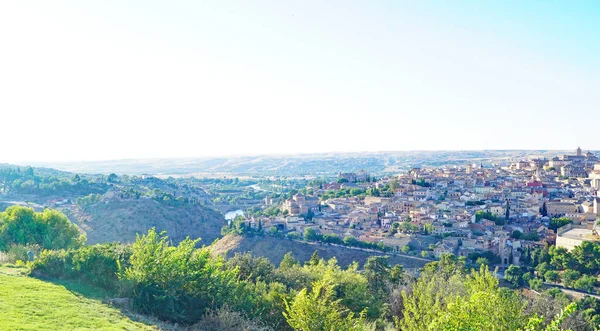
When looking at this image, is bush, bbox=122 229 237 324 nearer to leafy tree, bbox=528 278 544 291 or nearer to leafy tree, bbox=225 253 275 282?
leafy tree, bbox=225 253 275 282

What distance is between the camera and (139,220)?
189ft

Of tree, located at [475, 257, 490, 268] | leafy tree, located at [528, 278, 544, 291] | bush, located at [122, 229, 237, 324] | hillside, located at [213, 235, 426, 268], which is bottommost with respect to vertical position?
hillside, located at [213, 235, 426, 268]

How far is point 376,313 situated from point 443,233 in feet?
99.6

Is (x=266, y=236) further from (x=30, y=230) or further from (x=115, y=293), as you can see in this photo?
(x=115, y=293)

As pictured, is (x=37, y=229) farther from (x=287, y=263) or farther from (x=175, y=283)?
(x=175, y=283)

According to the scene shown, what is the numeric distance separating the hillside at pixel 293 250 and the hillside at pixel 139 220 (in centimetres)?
828

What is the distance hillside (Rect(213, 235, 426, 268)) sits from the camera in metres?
40.7

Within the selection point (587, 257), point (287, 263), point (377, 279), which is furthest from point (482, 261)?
point (287, 263)

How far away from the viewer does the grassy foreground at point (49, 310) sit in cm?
920

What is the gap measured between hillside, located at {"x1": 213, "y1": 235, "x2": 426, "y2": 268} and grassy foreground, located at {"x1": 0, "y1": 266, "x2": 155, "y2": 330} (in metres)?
28.0

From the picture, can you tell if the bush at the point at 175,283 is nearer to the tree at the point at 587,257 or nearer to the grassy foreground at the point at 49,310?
the grassy foreground at the point at 49,310

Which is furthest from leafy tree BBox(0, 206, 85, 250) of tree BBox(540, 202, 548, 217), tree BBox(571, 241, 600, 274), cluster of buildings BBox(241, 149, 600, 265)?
tree BBox(540, 202, 548, 217)

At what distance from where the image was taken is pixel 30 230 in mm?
24703

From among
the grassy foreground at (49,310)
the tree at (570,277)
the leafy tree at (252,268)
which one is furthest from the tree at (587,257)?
the grassy foreground at (49,310)
